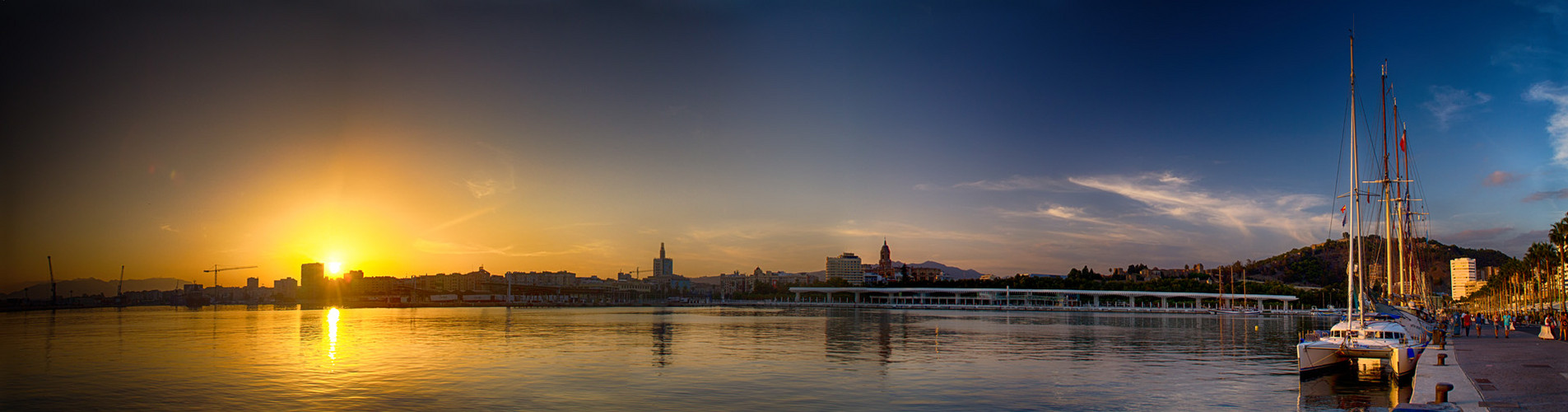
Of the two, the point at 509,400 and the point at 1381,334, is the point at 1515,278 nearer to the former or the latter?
the point at 1381,334

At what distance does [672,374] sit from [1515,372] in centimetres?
2900

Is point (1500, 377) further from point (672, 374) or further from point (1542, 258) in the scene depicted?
point (1542, 258)

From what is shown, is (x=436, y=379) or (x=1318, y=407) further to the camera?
(x=436, y=379)

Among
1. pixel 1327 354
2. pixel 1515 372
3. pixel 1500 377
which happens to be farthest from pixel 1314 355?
pixel 1500 377

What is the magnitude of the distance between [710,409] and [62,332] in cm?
8541

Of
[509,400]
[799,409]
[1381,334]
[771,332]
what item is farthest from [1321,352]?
[771,332]

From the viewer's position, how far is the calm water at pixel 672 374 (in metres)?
27.8

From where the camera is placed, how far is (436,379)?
34.3m

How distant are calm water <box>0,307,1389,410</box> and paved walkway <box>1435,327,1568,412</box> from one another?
120 inches

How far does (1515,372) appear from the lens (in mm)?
26281

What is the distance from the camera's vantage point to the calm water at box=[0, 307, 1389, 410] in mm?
27750

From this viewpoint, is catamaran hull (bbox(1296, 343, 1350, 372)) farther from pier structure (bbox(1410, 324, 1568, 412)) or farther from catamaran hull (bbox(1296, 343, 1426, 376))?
pier structure (bbox(1410, 324, 1568, 412))

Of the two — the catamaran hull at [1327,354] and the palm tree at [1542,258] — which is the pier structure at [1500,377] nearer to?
the catamaran hull at [1327,354]

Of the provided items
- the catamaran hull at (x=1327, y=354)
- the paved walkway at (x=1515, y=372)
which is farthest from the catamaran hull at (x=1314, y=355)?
the paved walkway at (x=1515, y=372)
